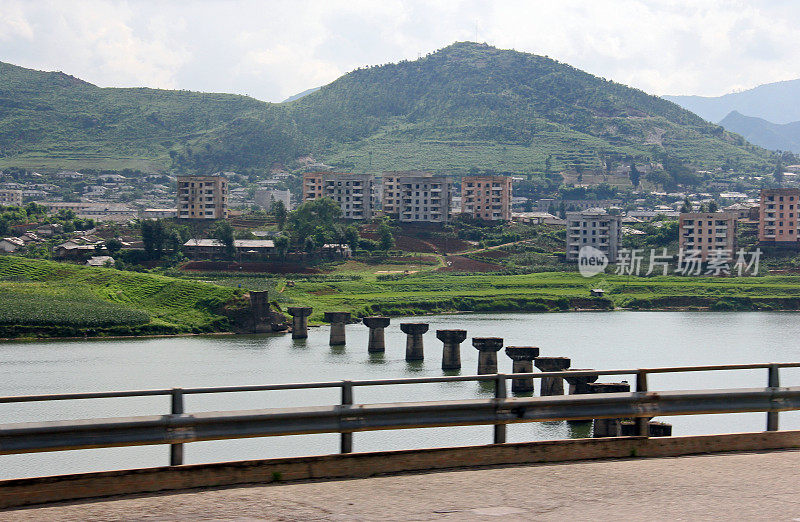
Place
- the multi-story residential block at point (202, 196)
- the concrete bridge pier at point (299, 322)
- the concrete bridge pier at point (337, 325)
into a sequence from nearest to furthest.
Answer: the concrete bridge pier at point (337, 325), the concrete bridge pier at point (299, 322), the multi-story residential block at point (202, 196)

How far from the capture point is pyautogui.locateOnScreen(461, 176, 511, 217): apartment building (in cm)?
16562

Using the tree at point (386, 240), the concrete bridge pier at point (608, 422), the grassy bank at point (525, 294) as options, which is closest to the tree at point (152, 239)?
the grassy bank at point (525, 294)

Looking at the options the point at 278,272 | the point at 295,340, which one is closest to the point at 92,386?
the point at 295,340

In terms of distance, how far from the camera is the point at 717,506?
12000 mm

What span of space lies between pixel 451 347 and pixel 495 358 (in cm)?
600

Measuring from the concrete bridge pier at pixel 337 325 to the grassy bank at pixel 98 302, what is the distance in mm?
15466

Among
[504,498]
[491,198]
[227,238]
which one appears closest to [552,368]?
[504,498]

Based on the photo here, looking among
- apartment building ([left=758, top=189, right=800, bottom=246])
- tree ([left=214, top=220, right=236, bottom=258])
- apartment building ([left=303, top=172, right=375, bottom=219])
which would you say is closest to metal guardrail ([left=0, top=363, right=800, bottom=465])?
tree ([left=214, top=220, right=236, bottom=258])

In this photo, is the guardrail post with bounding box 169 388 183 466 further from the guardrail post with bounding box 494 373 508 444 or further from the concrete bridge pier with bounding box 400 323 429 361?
the concrete bridge pier with bounding box 400 323 429 361

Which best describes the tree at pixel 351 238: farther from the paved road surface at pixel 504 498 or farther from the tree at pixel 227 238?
Result: the paved road surface at pixel 504 498

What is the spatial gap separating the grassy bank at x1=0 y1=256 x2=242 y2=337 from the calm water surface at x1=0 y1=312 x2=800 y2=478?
387cm

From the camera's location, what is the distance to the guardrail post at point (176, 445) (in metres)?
12.5

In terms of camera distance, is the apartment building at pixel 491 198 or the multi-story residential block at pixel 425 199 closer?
the multi-story residential block at pixel 425 199

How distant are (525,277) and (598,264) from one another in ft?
54.4
